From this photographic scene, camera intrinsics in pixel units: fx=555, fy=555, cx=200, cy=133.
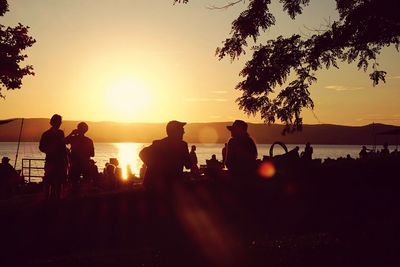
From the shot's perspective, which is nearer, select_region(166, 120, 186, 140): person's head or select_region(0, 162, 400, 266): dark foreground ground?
select_region(0, 162, 400, 266): dark foreground ground

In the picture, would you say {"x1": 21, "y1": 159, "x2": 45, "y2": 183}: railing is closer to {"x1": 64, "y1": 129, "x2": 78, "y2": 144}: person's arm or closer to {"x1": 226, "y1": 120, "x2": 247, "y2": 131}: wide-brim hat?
{"x1": 64, "y1": 129, "x2": 78, "y2": 144}: person's arm

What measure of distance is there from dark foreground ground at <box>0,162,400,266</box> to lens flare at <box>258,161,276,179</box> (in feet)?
0.52

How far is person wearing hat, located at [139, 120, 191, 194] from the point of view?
8.35 m

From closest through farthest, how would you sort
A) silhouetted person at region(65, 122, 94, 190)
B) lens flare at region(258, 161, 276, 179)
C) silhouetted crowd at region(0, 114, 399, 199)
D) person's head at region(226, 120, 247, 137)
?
1. silhouetted crowd at region(0, 114, 399, 199)
2. person's head at region(226, 120, 247, 137)
3. lens flare at region(258, 161, 276, 179)
4. silhouetted person at region(65, 122, 94, 190)

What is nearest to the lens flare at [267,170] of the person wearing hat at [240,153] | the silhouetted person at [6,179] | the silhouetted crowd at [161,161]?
the silhouetted crowd at [161,161]

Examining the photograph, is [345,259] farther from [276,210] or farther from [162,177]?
[276,210]

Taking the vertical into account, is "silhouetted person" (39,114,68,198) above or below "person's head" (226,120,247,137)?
below

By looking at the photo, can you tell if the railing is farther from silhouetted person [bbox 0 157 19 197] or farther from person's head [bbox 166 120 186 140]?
person's head [bbox 166 120 186 140]

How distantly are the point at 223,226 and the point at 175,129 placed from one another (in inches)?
137

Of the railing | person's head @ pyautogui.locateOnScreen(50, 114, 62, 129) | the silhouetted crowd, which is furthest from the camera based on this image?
the railing

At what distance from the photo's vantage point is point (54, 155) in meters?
13.0

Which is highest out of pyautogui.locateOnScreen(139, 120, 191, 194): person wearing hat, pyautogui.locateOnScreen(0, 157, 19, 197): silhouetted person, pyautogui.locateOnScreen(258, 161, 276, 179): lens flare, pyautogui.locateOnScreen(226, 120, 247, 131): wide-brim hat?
pyautogui.locateOnScreen(226, 120, 247, 131): wide-brim hat

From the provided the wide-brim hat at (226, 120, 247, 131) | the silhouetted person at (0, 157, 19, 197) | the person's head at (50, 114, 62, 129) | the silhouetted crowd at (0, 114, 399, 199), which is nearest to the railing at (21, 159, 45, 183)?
the silhouetted person at (0, 157, 19, 197)

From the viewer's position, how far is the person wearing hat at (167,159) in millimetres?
8352
